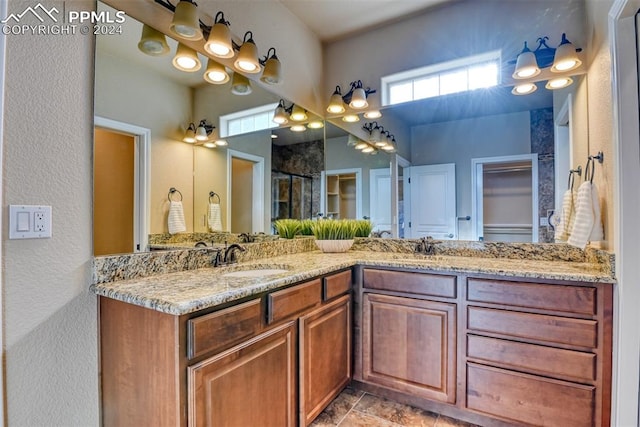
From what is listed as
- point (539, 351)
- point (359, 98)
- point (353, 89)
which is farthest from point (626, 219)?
point (353, 89)

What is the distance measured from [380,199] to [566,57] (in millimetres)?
1552

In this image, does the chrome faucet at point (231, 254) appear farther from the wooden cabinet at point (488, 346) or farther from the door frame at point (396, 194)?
the door frame at point (396, 194)

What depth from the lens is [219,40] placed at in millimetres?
1767

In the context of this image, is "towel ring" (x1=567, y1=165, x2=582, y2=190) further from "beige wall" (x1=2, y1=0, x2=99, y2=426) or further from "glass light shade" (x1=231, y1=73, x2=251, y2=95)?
"beige wall" (x1=2, y1=0, x2=99, y2=426)

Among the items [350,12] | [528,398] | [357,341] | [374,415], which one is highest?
Result: [350,12]

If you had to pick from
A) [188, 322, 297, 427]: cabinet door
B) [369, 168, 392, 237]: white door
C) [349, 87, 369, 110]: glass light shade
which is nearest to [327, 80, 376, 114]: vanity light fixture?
[349, 87, 369, 110]: glass light shade

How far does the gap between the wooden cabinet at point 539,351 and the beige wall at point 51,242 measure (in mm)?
1862

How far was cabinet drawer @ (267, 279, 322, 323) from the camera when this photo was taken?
1417 mm

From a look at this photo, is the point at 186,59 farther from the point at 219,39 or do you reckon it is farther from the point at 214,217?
the point at 214,217

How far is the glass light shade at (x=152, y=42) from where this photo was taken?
1567 millimetres

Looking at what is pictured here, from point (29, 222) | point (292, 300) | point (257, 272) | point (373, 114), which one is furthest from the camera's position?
point (373, 114)

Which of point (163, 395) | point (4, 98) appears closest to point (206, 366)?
point (163, 395)

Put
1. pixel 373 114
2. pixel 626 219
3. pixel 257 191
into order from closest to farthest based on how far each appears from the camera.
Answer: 1. pixel 626 219
2. pixel 257 191
3. pixel 373 114

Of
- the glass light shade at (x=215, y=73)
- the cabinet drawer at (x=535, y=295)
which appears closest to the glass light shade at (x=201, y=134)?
the glass light shade at (x=215, y=73)
